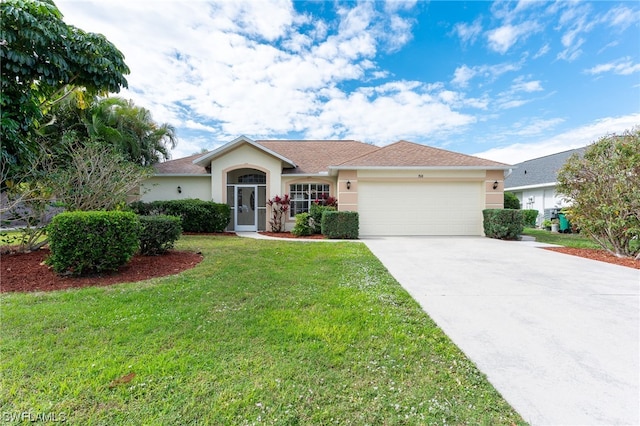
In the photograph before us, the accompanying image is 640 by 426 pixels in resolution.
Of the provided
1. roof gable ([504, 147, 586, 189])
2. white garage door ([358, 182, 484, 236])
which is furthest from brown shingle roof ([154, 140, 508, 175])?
roof gable ([504, 147, 586, 189])

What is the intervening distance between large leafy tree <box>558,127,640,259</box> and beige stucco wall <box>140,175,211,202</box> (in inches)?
594

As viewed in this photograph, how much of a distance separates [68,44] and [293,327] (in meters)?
7.38

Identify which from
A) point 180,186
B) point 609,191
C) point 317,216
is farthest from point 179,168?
point 609,191

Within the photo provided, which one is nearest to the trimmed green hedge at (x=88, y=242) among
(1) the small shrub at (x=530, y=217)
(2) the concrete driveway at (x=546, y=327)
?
(2) the concrete driveway at (x=546, y=327)

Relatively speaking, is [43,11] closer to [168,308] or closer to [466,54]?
[168,308]

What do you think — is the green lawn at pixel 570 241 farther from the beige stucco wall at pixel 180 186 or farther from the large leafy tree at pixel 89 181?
the beige stucco wall at pixel 180 186

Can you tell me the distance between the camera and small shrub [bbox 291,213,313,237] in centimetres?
1228

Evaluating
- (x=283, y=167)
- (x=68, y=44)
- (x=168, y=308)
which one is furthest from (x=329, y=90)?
(x=168, y=308)

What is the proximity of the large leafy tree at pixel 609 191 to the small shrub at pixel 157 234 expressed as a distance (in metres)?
12.2

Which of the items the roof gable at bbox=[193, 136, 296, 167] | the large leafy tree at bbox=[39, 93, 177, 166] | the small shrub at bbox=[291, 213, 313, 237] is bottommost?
the small shrub at bbox=[291, 213, 313, 237]

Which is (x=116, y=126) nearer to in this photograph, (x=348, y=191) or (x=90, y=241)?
(x=90, y=241)

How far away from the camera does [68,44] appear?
5652 millimetres

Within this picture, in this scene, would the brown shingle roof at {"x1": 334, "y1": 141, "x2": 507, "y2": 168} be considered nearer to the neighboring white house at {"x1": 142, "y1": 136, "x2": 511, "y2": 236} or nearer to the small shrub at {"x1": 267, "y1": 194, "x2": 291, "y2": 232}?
the neighboring white house at {"x1": 142, "y1": 136, "x2": 511, "y2": 236}

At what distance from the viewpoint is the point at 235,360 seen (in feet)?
8.36
